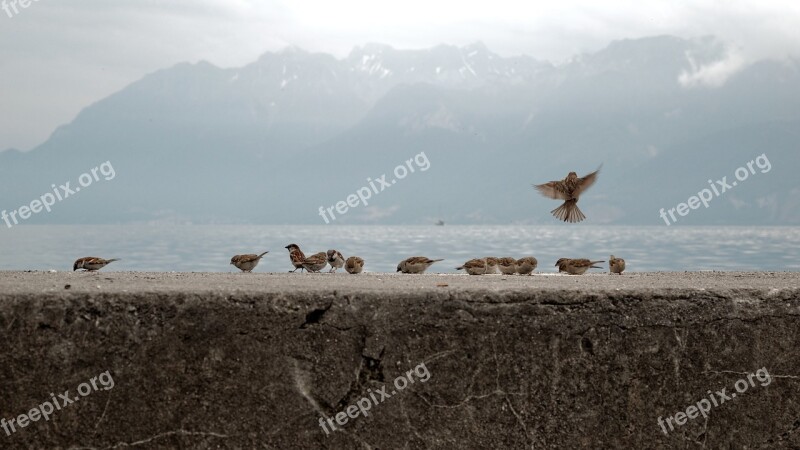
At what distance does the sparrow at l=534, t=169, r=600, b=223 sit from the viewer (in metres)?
7.29

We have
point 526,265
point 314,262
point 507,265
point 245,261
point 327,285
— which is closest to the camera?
point 327,285

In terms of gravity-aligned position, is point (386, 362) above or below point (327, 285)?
below

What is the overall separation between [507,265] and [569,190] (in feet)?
3.38

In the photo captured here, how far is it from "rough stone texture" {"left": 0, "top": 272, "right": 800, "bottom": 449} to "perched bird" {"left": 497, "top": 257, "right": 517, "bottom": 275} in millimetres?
1862

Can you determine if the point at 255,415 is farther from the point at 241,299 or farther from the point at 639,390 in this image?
the point at 639,390

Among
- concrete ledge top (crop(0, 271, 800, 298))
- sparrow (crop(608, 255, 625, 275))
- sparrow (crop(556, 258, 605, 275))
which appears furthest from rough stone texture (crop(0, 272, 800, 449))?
sparrow (crop(608, 255, 625, 275))

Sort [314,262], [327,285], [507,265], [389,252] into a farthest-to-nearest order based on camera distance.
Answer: [389,252] < [314,262] < [507,265] < [327,285]

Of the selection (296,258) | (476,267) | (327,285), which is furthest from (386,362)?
(296,258)

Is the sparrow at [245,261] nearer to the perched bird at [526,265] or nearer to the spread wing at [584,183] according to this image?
the perched bird at [526,265]

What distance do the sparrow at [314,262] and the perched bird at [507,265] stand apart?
1.47m

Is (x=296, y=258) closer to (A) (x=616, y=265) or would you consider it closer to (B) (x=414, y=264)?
(B) (x=414, y=264)

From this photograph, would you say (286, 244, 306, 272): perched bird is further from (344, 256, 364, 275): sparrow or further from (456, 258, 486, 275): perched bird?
(456, 258, 486, 275): perched bird

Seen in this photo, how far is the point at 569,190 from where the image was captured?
24.2 feet

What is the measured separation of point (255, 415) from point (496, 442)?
4.15 feet
